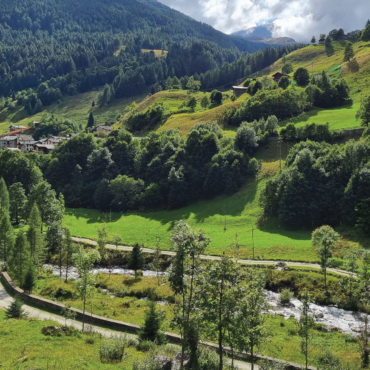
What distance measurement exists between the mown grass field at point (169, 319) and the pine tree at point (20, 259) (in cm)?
336

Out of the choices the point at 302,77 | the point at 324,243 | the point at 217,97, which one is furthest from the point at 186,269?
the point at 302,77

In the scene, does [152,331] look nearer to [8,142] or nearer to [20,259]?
[20,259]

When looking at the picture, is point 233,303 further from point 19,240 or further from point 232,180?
point 232,180

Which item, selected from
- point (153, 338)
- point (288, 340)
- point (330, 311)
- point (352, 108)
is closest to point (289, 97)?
point (352, 108)

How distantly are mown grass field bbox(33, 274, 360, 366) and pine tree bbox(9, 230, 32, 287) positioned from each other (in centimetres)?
336

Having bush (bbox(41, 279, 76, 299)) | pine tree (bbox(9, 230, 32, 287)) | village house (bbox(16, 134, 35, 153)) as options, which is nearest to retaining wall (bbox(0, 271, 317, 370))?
pine tree (bbox(9, 230, 32, 287))

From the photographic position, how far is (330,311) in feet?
161

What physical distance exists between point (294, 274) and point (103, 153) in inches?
3065

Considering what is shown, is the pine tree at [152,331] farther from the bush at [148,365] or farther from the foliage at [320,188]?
the foliage at [320,188]

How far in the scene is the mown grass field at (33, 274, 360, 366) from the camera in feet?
116

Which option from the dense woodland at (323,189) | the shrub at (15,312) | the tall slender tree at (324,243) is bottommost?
the shrub at (15,312)

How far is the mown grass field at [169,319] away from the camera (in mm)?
35219

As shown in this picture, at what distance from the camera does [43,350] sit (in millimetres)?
27734

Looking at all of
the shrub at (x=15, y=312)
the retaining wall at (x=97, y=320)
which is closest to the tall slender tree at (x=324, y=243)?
the retaining wall at (x=97, y=320)
